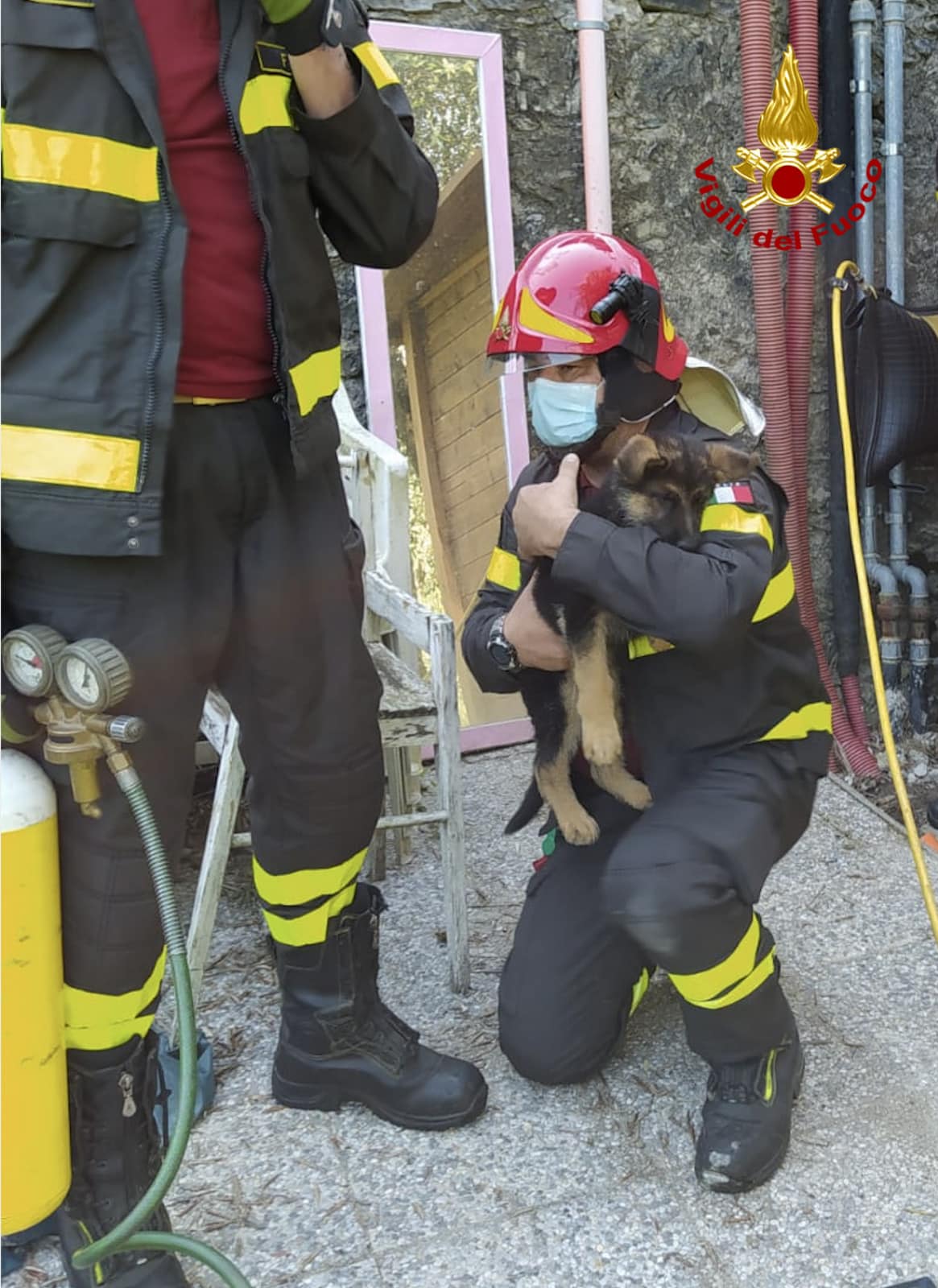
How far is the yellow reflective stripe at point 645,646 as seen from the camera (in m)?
2.21

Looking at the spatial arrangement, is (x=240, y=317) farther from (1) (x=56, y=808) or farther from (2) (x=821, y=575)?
(2) (x=821, y=575)

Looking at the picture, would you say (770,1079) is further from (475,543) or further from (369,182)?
(475,543)

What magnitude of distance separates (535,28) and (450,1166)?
368 centimetres

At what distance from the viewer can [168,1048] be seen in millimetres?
2420

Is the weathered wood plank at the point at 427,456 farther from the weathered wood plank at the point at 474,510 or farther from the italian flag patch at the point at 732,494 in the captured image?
the italian flag patch at the point at 732,494

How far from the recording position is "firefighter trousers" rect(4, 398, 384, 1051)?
1.65 metres

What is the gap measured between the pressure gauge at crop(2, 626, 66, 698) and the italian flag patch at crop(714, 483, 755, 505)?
1.21 metres

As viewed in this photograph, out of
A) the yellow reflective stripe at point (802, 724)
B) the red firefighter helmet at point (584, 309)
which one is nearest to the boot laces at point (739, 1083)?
the yellow reflective stripe at point (802, 724)

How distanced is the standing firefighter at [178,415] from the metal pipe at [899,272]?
2927 millimetres

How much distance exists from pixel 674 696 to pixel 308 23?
4.41ft

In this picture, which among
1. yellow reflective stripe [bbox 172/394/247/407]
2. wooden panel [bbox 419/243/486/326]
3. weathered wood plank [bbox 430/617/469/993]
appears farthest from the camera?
wooden panel [bbox 419/243/486/326]

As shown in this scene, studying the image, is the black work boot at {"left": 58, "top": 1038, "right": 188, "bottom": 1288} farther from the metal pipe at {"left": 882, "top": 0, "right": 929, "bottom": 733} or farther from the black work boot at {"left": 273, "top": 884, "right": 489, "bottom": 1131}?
the metal pipe at {"left": 882, "top": 0, "right": 929, "bottom": 733}

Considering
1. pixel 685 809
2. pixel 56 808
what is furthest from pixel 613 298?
pixel 56 808

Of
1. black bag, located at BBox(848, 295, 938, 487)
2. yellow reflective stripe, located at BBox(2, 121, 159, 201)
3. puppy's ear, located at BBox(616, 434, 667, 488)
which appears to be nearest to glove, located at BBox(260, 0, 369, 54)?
yellow reflective stripe, located at BBox(2, 121, 159, 201)
